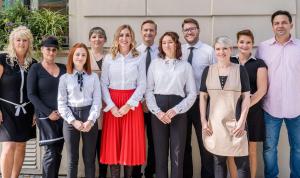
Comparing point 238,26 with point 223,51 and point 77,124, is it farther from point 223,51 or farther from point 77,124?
point 77,124

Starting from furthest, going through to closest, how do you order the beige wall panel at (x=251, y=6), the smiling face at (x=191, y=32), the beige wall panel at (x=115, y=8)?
the beige wall panel at (x=115, y=8), the beige wall panel at (x=251, y=6), the smiling face at (x=191, y=32)

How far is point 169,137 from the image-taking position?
4707 millimetres

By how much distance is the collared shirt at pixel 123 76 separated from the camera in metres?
4.62

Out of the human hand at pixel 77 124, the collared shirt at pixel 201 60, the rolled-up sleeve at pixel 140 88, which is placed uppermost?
the collared shirt at pixel 201 60

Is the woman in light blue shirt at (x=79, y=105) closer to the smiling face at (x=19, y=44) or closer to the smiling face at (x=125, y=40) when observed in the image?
the smiling face at (x=125, y=40)

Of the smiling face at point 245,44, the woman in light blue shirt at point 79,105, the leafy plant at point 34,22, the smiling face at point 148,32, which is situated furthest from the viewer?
the leafy plant at point 34,22

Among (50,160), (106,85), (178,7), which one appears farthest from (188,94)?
(50,160)

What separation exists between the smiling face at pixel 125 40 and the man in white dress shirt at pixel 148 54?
35 cm

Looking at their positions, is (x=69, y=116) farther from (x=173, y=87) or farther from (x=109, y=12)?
(x=109, y=12)

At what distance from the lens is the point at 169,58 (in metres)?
4.65

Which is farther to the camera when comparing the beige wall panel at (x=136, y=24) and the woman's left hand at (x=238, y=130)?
the beige wall panel at (x=136, y=24)

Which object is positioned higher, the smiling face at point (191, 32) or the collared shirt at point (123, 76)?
the smiling face at point (191, 32)

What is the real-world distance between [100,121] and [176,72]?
1.20m

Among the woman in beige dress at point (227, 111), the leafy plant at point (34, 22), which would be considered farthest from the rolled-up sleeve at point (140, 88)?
the leafy plant at point (34, 22)
